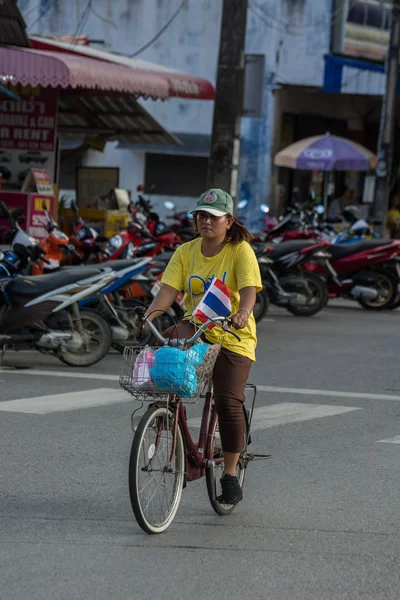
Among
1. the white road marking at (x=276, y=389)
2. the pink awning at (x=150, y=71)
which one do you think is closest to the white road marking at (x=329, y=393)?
the white road marking at (x=276, y=389)

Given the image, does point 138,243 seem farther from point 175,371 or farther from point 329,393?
point 175,371

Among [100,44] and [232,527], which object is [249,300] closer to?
[232,527]

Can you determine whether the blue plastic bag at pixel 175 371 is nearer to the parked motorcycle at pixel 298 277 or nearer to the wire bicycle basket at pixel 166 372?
the wire bicycle basket at pixel 166 372

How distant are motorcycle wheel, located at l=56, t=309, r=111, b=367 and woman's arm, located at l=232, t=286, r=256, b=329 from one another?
5491 millimetres

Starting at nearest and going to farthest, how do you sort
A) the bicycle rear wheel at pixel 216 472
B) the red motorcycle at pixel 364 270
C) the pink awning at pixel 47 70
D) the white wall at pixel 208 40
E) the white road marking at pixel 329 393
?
the bicycle rear wheel at pixel 216 472
the white road marking at pixel 329 393
the pink awning at pixel 47 70
the red motorcycle at pixel 364 270
the white wall at pixel 208 40

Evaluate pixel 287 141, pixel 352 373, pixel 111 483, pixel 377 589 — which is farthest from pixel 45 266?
pixel 287 141

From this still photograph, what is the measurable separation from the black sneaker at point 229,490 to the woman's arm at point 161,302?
36.3 inches

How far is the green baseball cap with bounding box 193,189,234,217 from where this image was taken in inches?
240

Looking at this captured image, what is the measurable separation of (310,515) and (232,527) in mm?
513

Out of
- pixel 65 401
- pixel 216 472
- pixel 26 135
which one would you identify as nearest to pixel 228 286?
pixel 216 472

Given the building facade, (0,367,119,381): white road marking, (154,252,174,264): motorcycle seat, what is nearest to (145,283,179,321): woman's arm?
(0,367,119,381): white road marking

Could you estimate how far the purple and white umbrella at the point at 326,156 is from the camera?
26031 millimetres

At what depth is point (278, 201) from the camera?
3108cm

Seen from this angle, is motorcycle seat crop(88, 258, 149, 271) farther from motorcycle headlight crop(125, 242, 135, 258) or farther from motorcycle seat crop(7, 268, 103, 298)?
motorcycle headlight crop(125, 242, 135, 258)
